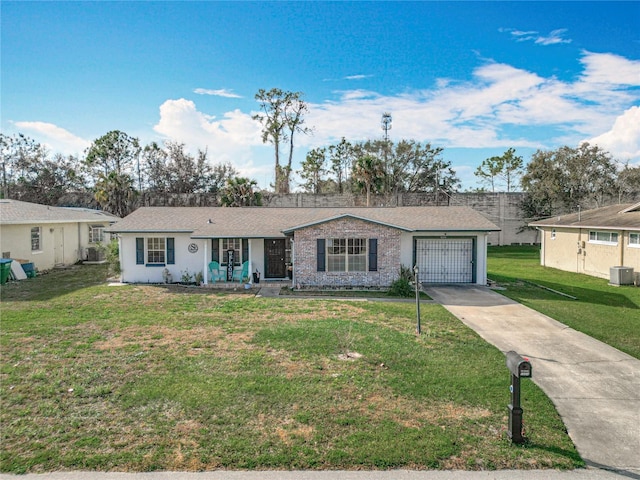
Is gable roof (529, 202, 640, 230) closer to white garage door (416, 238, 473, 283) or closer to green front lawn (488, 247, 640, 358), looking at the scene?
green front lawn (488, 247, 640, 358)

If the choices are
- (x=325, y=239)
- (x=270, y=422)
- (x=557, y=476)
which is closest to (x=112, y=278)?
(x=325, y=239)

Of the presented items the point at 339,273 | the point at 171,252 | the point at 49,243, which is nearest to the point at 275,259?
the point at 339,273

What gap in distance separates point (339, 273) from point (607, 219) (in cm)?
1357

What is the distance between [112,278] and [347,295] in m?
10.3

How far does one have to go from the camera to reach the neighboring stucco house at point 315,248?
16.7 metres

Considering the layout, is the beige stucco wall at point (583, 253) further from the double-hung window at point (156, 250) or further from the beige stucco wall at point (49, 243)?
the beige stucco wall at point (49, 243)

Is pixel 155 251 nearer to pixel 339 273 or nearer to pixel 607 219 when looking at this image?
pixel 339 273

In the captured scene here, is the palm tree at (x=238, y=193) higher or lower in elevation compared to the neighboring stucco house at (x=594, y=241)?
higher

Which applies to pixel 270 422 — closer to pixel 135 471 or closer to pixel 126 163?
pixel 135 471

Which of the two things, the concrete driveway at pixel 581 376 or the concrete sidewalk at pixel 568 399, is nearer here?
the concrete sidewalk at pixel 568 399

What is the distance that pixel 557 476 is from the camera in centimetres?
479

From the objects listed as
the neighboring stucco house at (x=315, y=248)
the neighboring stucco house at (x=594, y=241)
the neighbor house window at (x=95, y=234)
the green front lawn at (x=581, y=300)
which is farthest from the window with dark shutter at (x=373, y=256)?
the neighbor house window at (x=95, y=234)

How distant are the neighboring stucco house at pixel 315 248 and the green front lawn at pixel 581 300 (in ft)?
7.98

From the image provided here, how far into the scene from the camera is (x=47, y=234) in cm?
2184
